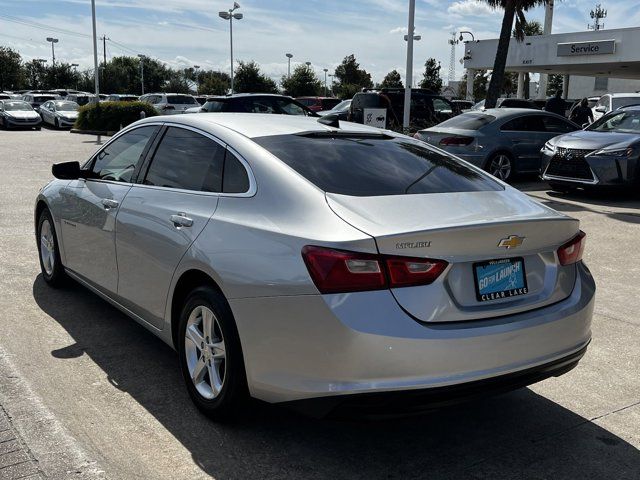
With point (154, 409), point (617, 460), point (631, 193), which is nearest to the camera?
point (617, 460)

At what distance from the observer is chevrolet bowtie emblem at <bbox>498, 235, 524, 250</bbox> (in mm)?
3182

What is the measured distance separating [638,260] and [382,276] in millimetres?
5698

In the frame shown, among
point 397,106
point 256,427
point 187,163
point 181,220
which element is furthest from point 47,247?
point 397,106

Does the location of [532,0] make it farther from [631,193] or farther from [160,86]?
[160,86]

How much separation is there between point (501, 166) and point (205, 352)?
1090cm

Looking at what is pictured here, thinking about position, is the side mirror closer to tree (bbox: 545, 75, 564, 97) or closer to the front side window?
the front side window

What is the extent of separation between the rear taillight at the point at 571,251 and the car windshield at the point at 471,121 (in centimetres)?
999

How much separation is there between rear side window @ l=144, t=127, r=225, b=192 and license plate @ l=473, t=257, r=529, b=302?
4.88ft

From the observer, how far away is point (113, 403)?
12.6ft

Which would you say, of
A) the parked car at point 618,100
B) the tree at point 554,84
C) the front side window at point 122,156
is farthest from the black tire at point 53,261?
the tree at point 554,84

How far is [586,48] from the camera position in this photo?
40719 millimetres

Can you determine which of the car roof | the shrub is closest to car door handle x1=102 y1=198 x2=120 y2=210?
the car roof

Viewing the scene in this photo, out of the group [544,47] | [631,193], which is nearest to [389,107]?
[631,193]

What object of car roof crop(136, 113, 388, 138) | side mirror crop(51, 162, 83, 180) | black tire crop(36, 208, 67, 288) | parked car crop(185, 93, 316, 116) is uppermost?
parked car crop(185, 93, 316, 116)
